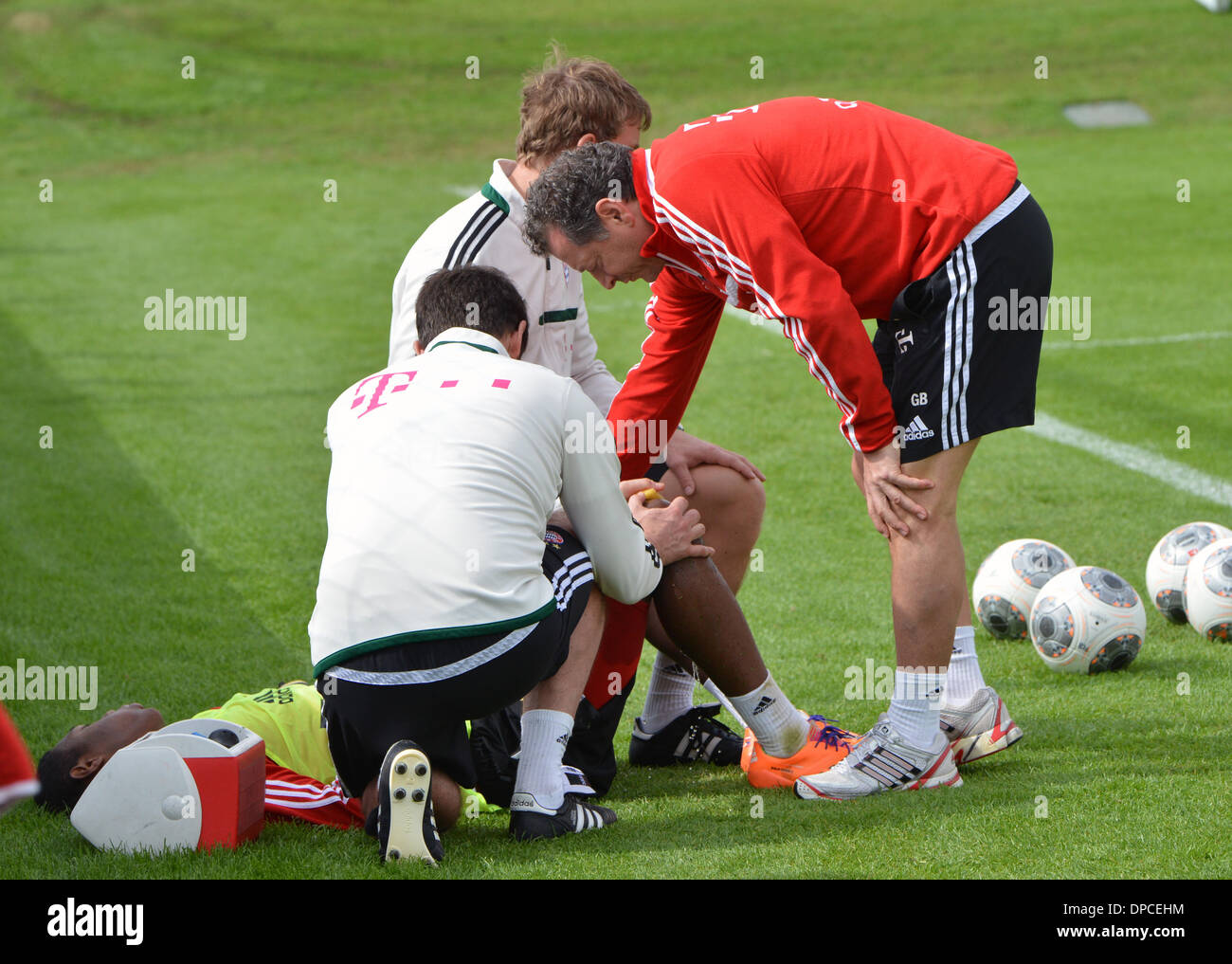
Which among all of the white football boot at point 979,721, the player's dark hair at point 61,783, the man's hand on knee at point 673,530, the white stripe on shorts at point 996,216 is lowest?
the player's dark hair at point 61,783

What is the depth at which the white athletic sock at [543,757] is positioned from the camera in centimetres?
338

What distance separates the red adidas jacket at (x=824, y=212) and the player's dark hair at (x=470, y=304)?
37 centimetres

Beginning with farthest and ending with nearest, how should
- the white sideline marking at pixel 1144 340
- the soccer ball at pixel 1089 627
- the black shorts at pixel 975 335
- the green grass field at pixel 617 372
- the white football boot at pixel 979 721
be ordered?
1. the white sideline marking at pixel 1144 340
2. the soccer ball at pixel 1089 627
3. the white football boot at pixel 979 721
4. the black shorts at pixel 975 335
5. the green grass field at pixel 617 372

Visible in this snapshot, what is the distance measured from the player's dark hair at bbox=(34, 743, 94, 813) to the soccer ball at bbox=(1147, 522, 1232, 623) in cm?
353

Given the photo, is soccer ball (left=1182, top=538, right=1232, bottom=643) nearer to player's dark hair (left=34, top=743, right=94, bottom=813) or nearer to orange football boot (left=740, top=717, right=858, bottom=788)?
orange football boot (left=740, top=717, right=858, bottom=788)

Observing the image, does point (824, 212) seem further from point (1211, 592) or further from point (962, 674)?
point (1211, 592)

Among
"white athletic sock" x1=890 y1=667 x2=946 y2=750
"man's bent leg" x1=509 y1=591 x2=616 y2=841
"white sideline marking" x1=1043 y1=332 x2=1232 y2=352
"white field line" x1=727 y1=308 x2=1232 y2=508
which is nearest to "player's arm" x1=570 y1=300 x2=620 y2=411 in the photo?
"man's bent leg" x1=509 y1=591 x2=616 y2=841

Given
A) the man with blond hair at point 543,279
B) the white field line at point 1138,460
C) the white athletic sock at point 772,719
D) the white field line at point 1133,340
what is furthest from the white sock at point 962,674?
the white field line at point 1133,340

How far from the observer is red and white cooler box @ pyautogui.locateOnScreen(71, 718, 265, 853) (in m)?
3.16

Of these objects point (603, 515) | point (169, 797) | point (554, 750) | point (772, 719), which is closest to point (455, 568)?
point (603, 515)

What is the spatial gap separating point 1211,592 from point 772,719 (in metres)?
1.88

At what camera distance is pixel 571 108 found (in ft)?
13.5

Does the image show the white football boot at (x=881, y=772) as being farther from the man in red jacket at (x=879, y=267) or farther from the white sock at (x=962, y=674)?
the white sock at (x=962, y=674)
